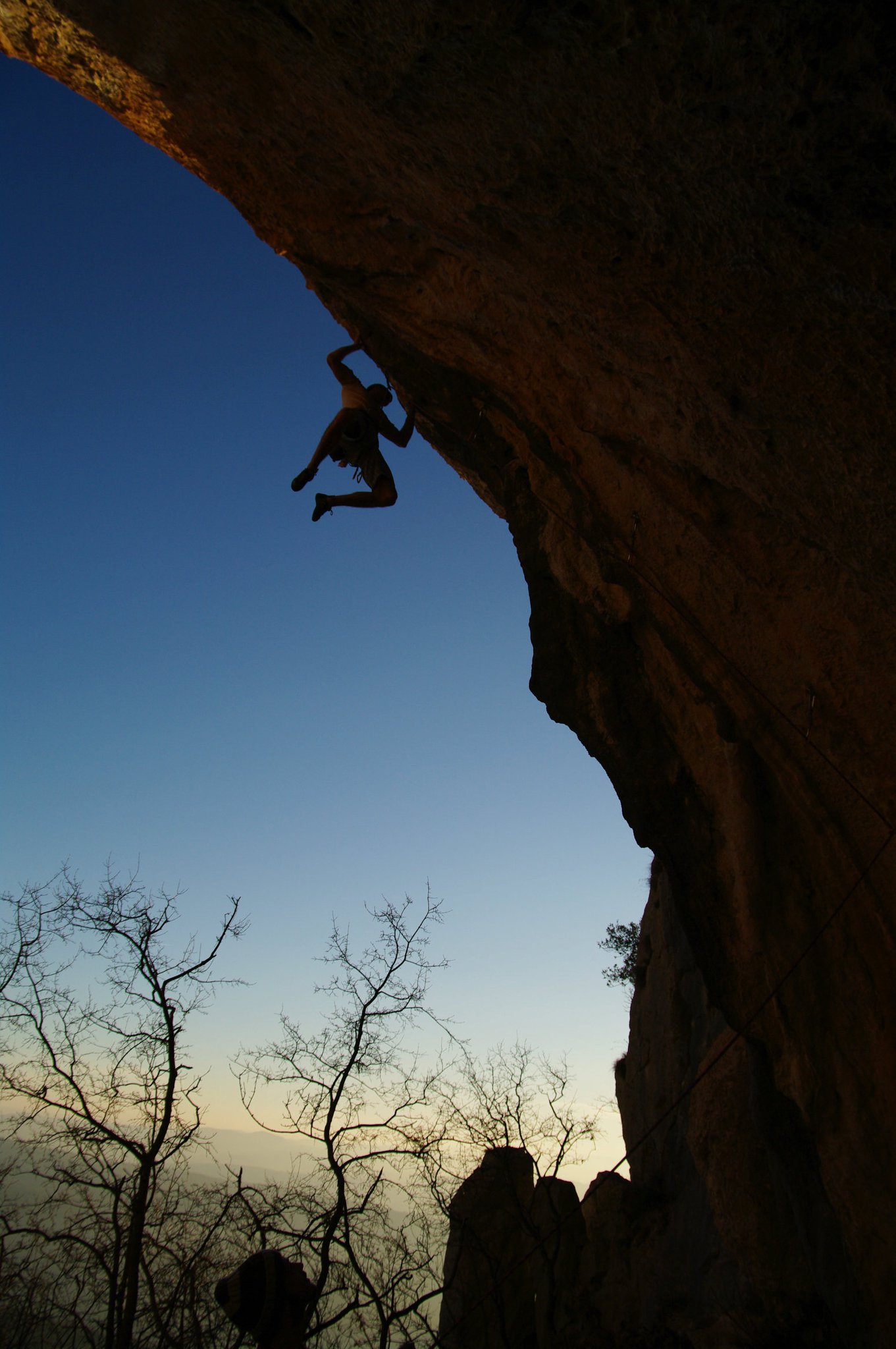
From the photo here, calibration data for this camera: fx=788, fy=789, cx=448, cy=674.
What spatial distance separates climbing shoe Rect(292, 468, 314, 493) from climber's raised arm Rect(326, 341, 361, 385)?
4.40 feet

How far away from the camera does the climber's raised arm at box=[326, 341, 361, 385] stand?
8109mm

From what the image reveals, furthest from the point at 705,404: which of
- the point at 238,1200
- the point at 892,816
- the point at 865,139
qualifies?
the point at 238,1200

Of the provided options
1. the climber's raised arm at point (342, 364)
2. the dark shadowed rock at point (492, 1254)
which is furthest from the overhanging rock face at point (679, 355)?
the dark shadowed rock at point (492, 1254)

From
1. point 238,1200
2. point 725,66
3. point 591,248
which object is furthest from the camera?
point 238,1200

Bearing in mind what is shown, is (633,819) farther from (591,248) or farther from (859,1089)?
(591,248)

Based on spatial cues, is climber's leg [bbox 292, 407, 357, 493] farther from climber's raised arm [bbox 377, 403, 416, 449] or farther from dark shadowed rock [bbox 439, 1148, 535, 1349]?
dark shadowed rock [bbox 439, 1148, 535, 1349]

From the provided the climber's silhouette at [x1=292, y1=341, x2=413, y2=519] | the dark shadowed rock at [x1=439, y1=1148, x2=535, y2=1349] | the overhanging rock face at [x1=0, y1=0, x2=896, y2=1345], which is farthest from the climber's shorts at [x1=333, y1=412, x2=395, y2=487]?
the dark shadowed rock at [x1=439, y1=1148, x2=535, y2=1349]

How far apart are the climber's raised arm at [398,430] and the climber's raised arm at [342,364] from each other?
0.53m

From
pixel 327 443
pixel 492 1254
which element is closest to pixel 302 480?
pixel 327 443

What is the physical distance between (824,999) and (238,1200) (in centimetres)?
794

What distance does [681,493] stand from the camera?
557 centimetres

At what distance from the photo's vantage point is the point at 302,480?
7289mm

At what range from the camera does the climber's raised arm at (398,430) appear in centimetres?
800

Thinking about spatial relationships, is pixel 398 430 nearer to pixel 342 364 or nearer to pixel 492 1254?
pixel 342 364
